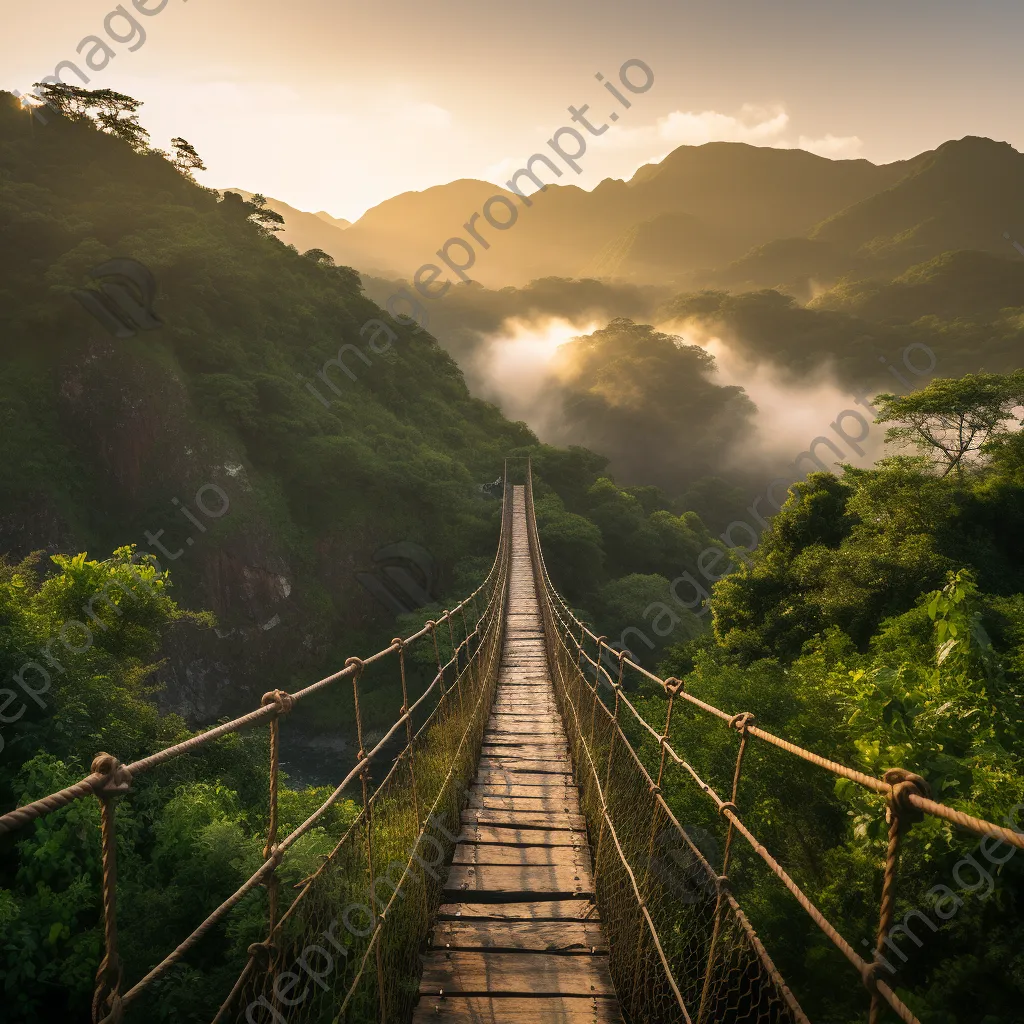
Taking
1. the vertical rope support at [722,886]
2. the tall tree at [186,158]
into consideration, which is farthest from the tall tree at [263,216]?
the vertical rope support at [722,886]

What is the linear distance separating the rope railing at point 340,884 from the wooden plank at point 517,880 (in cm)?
11

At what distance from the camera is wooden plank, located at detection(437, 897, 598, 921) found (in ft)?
8.00

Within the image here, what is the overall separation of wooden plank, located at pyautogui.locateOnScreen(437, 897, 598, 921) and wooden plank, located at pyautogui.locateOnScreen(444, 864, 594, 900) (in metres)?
0.05

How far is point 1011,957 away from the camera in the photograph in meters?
2.76

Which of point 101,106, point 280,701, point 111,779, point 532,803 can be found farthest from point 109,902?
point 101,106

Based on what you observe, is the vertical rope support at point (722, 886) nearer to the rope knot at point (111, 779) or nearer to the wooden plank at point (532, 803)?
the rope knot at point (111, 779)

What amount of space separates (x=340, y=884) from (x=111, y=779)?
250 centimetres

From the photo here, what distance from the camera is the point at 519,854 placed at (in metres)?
2.92

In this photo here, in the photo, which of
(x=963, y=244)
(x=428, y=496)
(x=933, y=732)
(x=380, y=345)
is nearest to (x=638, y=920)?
(x=933, y=732)

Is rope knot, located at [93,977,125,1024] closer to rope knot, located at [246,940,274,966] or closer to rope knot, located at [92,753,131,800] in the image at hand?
rope knot, located at [92,753,131,800]

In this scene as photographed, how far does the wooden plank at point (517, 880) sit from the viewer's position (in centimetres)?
262

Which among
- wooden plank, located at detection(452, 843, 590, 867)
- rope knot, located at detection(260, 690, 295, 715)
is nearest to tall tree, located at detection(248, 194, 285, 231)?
wooden plank, located at detection(452, 843, 590, 867)

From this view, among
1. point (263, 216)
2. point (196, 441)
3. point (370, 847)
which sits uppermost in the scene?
point (263, 216)

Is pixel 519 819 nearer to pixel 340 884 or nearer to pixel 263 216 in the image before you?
pixel 340 884
